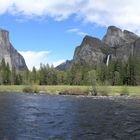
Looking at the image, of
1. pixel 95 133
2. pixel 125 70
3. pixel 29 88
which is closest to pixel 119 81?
pixel 125 70

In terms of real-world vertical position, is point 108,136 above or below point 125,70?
below

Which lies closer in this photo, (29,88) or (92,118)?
(92,118)

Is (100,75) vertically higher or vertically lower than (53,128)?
higher

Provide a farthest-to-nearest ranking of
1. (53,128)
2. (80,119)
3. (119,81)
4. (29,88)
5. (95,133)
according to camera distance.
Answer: (119,81) → (29,88) → (80,119) → (53,128) → (95,133)

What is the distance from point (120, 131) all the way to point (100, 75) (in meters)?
157

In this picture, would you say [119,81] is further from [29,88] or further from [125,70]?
[29,88]

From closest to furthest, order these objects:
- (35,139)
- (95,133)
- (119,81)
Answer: (35,139)
(95,133)
(119,81)

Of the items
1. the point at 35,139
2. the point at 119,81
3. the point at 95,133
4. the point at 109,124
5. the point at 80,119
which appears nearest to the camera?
the point at 35,139

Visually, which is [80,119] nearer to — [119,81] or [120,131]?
[120,131]

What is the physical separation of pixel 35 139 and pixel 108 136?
7.07 metres

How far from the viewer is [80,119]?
49875 mm

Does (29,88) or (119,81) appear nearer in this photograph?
(29,88)

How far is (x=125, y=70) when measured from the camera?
189 metres

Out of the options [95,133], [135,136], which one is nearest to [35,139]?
[95,133]
